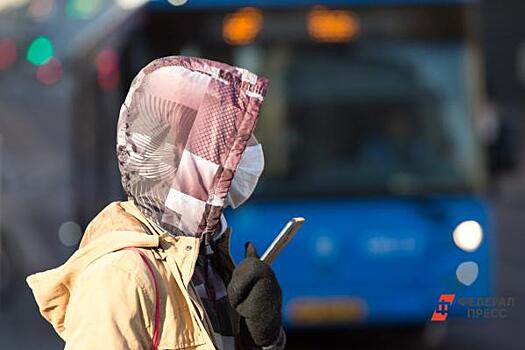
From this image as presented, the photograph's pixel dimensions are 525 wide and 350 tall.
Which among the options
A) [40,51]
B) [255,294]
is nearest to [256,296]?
[255,294]

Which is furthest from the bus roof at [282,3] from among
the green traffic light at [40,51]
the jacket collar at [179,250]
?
the jacket collar at [179,250]

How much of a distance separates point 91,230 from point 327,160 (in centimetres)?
533

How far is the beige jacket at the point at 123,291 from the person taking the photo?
6.37ft

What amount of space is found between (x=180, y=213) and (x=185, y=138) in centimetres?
14

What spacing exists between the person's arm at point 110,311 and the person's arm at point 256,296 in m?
0.24

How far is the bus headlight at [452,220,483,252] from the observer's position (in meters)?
7.23

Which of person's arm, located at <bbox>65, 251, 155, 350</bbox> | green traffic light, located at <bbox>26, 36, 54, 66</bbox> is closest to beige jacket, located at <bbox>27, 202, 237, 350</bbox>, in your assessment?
person's arm, located at <bbox>65, 251, 155, 350</bbox>

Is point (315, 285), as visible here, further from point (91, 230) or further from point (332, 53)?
point (91, 230)

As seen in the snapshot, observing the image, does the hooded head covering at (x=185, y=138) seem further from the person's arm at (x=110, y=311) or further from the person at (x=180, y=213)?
the person's arm at (x=110, y=311)

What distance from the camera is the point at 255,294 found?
7.18 feet

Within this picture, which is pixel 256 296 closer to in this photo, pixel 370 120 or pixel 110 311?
pixel 110 311

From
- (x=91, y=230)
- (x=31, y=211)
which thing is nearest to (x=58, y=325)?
(x=91, y=230)

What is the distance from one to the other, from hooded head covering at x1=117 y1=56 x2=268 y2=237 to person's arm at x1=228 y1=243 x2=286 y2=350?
0.35 feet

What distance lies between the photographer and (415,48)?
24.9ft
